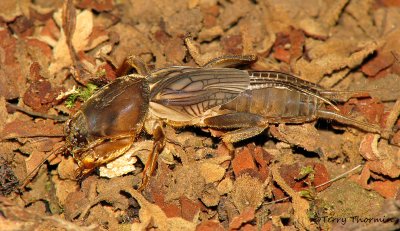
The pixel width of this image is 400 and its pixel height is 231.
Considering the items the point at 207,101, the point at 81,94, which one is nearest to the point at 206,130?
the point at 207,101

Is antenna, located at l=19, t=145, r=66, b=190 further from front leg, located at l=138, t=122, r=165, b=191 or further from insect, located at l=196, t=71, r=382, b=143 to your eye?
insect, located at l=196, t=71, r=382, b=143

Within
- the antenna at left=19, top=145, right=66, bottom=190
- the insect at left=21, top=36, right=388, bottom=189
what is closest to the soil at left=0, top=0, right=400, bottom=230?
the antenna at left=19, top=145, right=66, bottom=190

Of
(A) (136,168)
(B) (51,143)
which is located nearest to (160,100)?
(A) (136,168)

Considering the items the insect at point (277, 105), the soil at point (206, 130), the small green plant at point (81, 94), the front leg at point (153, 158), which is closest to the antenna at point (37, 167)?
the soil at point (206, 130)

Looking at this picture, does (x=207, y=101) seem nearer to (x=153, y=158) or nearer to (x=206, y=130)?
(x=206, y=130)

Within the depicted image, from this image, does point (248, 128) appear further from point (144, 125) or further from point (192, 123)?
point (144, 125)

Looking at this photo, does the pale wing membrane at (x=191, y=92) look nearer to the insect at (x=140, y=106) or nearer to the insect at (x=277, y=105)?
the insect at (x=140, y=106)

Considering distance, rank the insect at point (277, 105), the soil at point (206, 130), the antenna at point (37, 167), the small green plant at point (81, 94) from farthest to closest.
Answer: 1. the small green plant at point (81, 94)
2. the insect at point (277, 105)
3. the antenna at point (37, 167)
4. the soil at point (206, 130)
